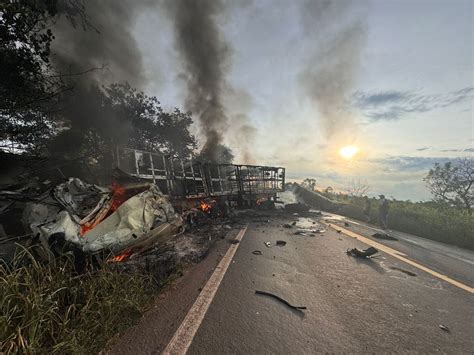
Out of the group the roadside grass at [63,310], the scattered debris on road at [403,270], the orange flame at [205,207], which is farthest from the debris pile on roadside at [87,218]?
the scattered debris on road at [403,270]

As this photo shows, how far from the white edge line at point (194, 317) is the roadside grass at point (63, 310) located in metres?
0.59

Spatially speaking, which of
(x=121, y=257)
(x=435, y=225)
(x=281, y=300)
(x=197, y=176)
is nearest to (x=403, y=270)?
(x=281, y=300)

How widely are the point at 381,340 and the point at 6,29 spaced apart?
8470 mm

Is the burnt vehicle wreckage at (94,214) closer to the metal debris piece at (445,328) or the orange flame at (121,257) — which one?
the orange flame at (121,257)

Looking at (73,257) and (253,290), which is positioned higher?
(73,257)

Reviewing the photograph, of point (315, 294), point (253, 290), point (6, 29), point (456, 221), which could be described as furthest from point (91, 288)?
point (456, 221)

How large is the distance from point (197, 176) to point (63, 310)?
7049 mm

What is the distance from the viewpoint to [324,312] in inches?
107

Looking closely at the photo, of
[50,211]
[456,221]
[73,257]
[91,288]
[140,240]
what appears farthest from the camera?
[456,221]

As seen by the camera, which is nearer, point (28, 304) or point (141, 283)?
point (28, 304)

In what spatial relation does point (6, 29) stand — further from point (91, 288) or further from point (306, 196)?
point (306, 196)

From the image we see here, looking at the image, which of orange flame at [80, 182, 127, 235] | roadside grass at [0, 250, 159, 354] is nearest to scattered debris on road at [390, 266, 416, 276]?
roadside grass at [0, 250, 159, 354]

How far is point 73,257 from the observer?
3.07m

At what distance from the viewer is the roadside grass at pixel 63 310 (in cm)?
188
